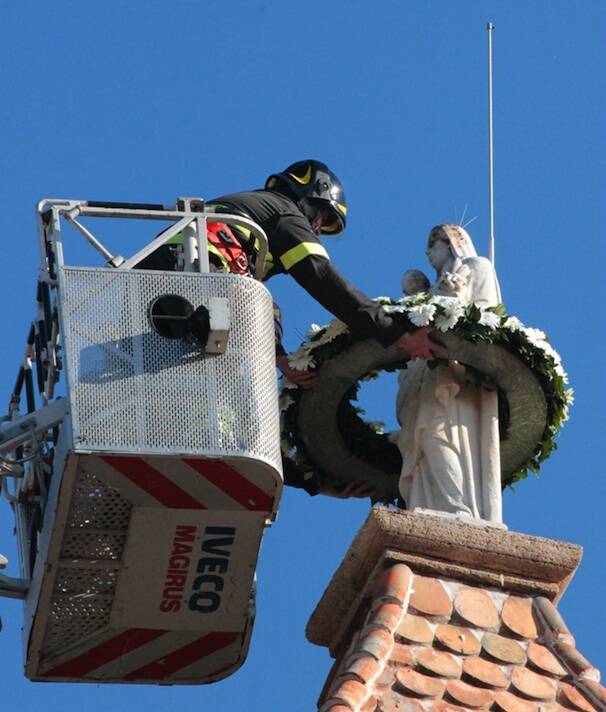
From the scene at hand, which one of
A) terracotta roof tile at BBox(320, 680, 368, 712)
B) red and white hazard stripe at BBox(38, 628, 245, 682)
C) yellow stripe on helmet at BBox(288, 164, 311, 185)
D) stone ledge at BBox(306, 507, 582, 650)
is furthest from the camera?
yellow stripe on helmet at BBox(288, 164, 311, 185)

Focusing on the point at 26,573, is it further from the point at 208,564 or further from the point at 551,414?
the point at 551,414

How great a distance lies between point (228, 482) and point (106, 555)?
101 cm

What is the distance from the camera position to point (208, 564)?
64.8 feet

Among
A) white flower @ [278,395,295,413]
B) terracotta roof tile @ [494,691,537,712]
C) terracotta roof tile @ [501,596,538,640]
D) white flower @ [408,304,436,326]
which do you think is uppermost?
white flower @ [408,304,436,326]

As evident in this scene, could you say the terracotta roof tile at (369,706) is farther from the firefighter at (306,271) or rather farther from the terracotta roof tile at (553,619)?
the firefighter at (306,271)

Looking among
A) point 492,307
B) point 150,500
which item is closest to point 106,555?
point 150,500

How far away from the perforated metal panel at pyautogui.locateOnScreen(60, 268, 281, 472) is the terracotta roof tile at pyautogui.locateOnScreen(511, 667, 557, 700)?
6.08ft

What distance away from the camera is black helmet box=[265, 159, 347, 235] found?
21.9 metres

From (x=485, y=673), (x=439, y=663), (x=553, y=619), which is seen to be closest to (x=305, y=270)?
(x=553, y=619)

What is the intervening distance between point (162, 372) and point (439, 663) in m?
2.30

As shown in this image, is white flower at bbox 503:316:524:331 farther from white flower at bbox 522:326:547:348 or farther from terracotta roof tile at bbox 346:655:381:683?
terracotta roof tile at bbox 346:655:381:683

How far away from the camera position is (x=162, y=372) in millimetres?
19000

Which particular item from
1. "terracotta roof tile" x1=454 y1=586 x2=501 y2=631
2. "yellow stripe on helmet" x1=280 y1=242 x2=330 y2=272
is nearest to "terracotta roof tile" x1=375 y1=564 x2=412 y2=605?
"terracotta roof tile" x1=454 y1=586 x2=501 y2=631

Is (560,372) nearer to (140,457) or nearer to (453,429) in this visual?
(453,429)
